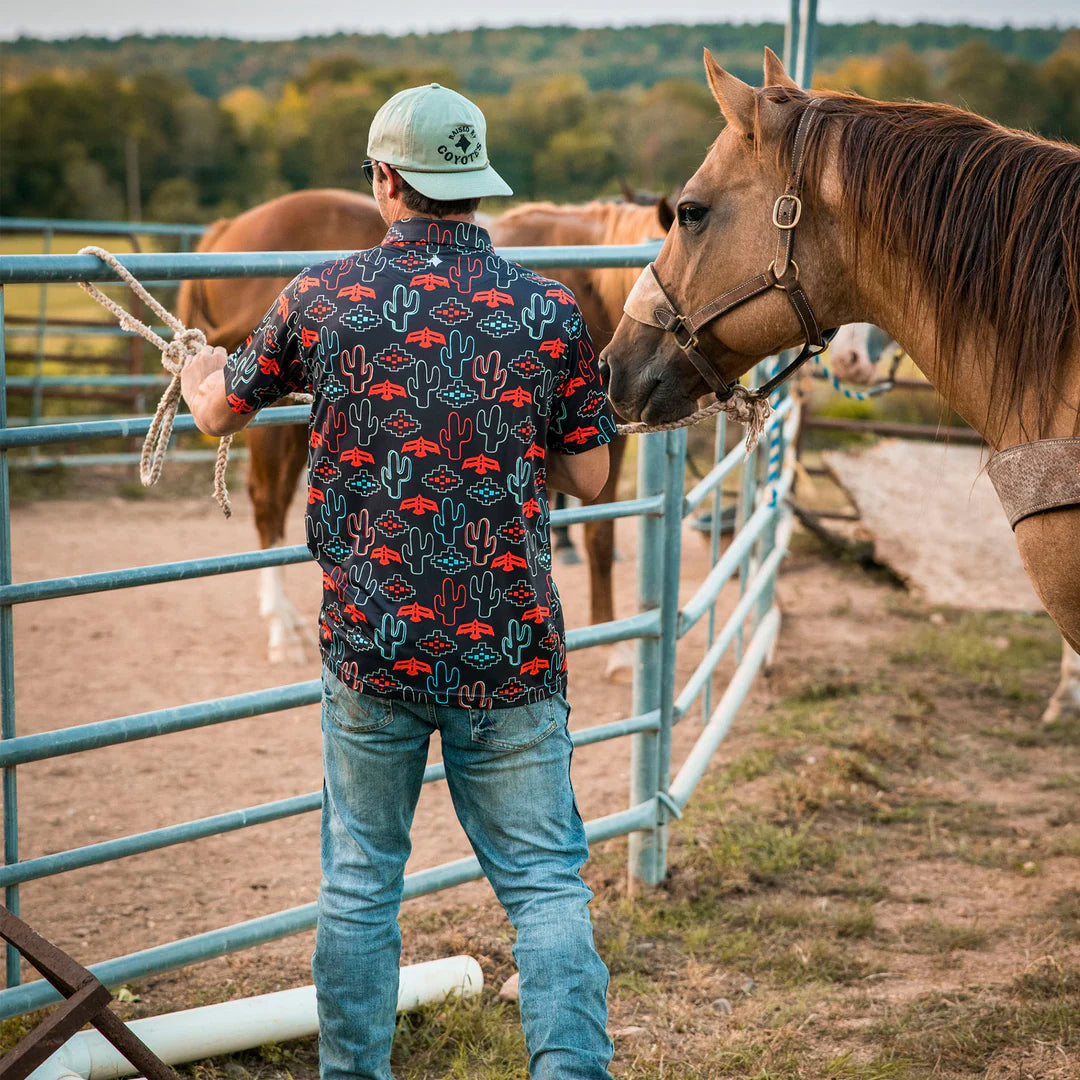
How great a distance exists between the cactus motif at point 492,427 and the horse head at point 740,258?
70cm

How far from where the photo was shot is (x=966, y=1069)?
Answer: 2.08 meters

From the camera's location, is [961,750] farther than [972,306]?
Yes

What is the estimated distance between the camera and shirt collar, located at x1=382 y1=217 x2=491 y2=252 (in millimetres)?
1348

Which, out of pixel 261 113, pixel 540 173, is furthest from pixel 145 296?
pixel 261 113

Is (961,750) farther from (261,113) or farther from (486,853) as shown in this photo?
(261,113)

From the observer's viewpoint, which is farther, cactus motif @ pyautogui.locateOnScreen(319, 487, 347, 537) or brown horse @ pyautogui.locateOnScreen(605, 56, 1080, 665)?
brown horse @ pyautogui.locateOnScreen(605, 56, 1080, 665)

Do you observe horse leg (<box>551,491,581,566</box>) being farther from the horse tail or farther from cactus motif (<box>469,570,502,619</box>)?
cactus motif (<box>469,570,502,619</box>)

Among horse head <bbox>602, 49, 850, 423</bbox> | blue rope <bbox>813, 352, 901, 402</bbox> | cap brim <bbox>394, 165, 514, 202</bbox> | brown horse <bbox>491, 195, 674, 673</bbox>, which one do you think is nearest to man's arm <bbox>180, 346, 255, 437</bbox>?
cap brim <bbox>394, 165, 514, 202</bbox>

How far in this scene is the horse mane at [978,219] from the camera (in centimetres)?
163

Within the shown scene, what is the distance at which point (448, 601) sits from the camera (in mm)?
1358

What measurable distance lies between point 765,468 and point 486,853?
3075 mm

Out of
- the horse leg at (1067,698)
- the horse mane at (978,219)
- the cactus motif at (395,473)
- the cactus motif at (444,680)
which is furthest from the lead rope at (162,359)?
the horse leg at (1067,698)

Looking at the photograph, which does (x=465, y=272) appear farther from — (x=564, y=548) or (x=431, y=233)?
(x=564, y=548)

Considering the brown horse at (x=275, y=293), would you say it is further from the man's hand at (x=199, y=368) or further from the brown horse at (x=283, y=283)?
the man's hand at (x=199, y=368)
